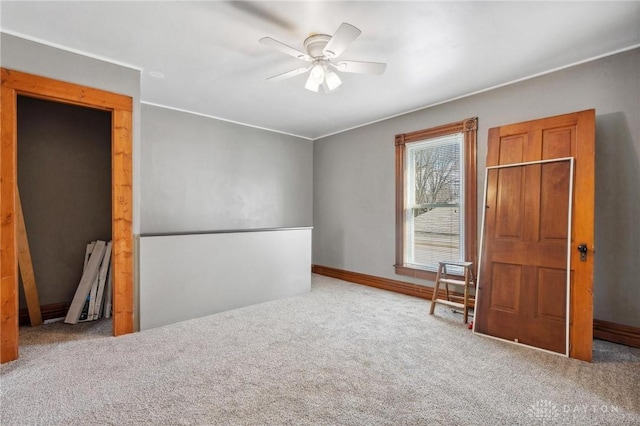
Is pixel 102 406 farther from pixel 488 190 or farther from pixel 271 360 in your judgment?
pixel 488 190

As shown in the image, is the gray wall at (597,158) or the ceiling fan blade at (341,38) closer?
the ceiling fan blade at (341,38)

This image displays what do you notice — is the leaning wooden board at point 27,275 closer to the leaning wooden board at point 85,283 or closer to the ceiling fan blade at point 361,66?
the leaning wooden board at point 85,283

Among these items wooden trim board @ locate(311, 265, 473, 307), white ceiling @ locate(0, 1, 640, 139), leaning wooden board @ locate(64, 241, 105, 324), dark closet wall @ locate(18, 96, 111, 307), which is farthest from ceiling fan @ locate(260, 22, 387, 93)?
wooden trim board @ locate(311, 265, 473, 307)

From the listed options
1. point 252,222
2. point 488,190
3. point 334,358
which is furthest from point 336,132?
point 334,358

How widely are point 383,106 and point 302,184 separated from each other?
89.6 inches

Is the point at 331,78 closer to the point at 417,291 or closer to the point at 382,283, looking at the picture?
the point at 417,291

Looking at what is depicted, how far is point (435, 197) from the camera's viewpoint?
423 cm

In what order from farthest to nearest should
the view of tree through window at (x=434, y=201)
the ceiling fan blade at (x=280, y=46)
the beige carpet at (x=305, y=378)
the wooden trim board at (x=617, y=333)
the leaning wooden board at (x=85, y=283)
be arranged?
the view of tree through window at (x=434, y=201) < the leaning wooden board at (x=85, y=283) < the wooden trim board at (x=617, y=333) < the ceiling fan blade at (x=280, y=46) < the beige carpet at (x=305, y=378)

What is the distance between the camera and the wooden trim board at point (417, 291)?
2709 mm

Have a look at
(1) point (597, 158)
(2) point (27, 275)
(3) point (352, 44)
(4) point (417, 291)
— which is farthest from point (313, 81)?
(2) point (27, 275)

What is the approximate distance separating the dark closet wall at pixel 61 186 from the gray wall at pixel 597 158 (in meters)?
3.64

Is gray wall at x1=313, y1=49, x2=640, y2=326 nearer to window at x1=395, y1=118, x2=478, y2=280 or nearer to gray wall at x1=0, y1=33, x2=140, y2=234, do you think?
window at x1=395, y1=118, x2=478, y2=280

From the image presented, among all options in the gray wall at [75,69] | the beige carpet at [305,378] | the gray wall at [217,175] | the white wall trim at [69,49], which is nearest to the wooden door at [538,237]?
the beige carpet at [305,378]

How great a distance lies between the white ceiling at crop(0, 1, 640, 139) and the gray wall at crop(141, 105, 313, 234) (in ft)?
2.76
